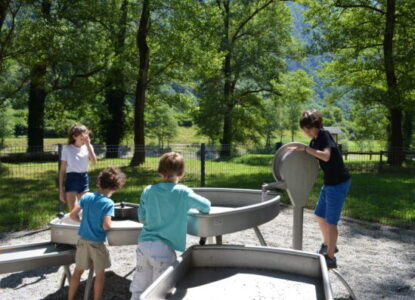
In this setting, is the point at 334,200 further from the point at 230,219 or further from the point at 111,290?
the point at 111,290

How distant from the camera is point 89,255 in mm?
3441

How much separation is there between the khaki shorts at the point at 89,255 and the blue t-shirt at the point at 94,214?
6cm

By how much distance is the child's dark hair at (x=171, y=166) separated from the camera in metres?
2.97

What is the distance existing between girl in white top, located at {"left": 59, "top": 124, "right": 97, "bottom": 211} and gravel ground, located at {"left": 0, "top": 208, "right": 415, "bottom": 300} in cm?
93

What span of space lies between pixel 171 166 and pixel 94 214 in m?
0.89

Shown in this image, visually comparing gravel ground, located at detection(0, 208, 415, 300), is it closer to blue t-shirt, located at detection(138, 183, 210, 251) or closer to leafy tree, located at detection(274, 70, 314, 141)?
blue t-shirt, located at detection(138, 183, 210, 251)

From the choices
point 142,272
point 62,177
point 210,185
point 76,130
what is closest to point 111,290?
point 142,272

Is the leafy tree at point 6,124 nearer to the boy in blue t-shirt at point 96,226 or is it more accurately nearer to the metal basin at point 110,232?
the metal basin at point 110,232

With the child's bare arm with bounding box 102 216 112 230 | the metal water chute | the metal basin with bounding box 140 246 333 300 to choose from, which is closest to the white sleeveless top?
the child's bare arm with bounding box 102 216 112 230

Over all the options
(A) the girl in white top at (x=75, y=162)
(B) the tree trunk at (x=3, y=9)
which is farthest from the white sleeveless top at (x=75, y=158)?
(B) the tree trunk at (x=3, y=9)

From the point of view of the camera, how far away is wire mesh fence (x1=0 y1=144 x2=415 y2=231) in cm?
813

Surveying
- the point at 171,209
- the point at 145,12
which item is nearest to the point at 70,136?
the point at 171,209

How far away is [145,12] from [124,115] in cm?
1158

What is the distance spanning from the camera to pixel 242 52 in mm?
27344
